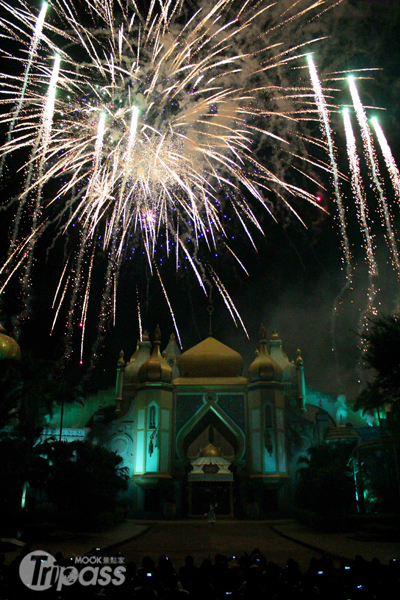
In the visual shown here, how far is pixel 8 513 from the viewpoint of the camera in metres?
23.1

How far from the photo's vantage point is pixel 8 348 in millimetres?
36062

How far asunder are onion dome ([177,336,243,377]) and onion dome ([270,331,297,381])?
16.8 feet

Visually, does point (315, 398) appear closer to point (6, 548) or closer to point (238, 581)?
point (6, 548)

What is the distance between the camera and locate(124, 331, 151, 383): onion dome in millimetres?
48147

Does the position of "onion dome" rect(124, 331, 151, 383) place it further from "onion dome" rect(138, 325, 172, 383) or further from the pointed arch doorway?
the pointed arch doorway

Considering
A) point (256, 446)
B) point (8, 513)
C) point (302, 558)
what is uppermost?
point (256, 446)

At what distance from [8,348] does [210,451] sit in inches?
624

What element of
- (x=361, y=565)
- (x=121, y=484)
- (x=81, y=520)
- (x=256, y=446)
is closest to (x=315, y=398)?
(x=256, y=446)

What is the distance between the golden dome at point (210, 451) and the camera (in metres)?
39.4

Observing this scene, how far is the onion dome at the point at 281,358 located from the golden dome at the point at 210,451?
10.4m

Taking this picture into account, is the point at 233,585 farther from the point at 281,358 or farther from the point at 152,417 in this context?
the point at 281,358

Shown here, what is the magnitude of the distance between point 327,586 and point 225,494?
104 ft

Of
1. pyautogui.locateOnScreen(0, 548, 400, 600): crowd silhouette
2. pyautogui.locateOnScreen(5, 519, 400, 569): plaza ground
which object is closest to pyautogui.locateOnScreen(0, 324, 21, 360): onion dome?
pyautogui.locateOnScreen(5, 519, 400, 569): plaza ground

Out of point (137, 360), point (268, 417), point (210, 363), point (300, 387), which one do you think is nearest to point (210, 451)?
point (268, 417)
